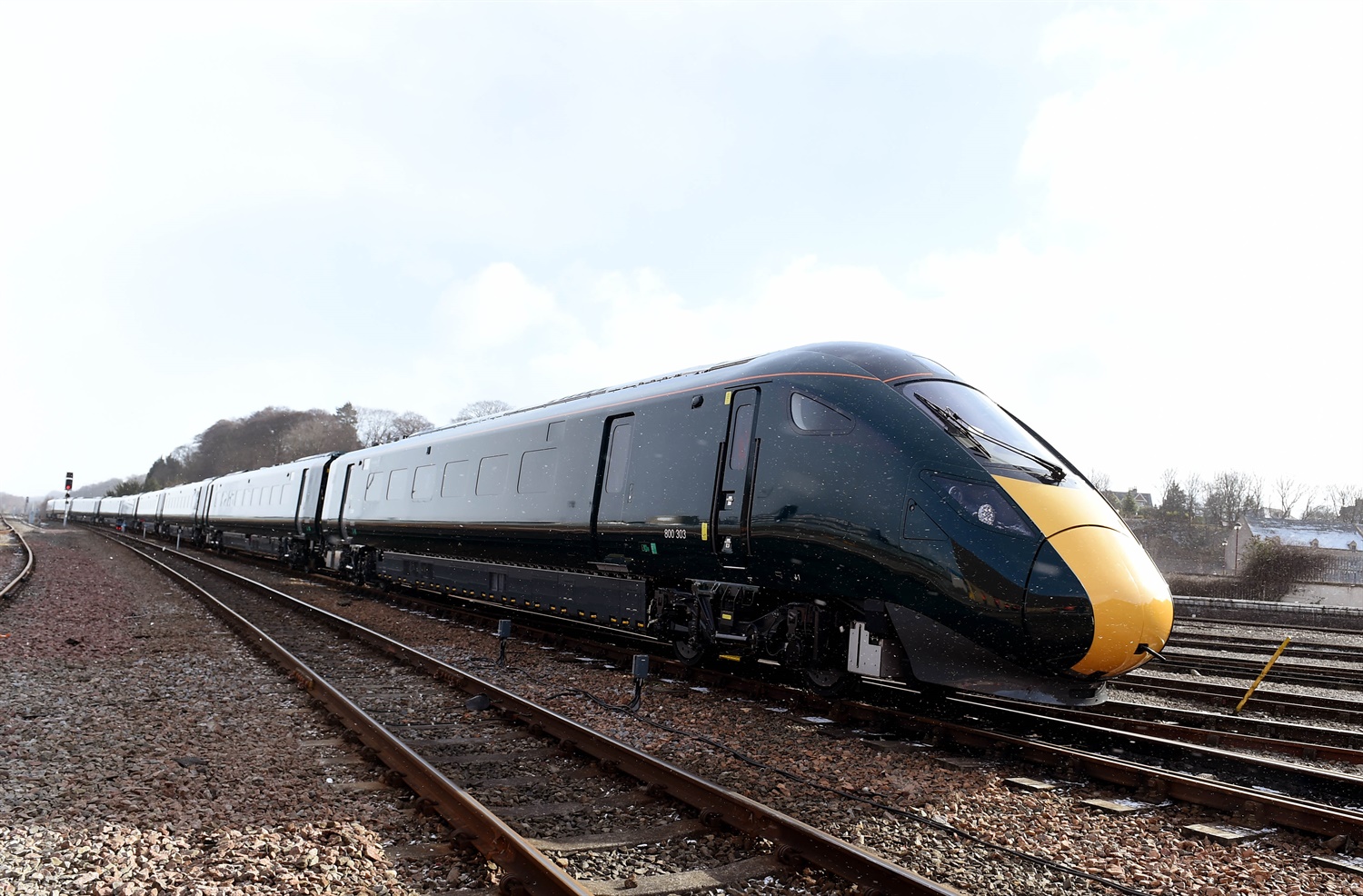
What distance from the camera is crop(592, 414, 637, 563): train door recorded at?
9914 millimetres

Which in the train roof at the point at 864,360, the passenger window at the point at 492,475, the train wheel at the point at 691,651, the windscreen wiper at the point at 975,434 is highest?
the train roof at the point at 864,360

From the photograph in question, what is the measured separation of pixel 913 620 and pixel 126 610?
47.4 feet

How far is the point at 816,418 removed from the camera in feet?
25.5

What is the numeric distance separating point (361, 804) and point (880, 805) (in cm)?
315

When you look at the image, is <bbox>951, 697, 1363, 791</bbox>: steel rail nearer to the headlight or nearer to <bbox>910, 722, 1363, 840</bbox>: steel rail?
<bbox>910, 722, 1363, 840</bbox>: steel rail

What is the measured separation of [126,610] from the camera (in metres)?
15.1

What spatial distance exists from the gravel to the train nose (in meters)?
0.96

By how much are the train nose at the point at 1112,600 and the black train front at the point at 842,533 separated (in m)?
0.02

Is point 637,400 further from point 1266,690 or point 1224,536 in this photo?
point 1224,536

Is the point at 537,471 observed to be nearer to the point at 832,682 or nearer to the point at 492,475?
the point at 492,475

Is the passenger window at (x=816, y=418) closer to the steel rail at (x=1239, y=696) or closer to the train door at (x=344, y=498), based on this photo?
the steel rail at (x=1239, y=696)

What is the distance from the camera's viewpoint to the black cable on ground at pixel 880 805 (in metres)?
4.29

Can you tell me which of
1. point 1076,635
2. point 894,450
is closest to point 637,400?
point 894,450

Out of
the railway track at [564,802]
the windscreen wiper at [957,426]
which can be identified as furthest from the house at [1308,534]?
the railway track at [564,802]
